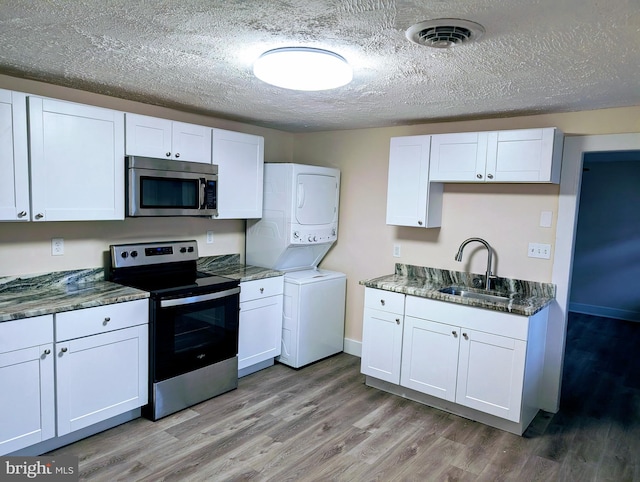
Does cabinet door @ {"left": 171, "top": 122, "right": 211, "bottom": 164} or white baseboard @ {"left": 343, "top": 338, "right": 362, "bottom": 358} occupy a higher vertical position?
cabinet door @ {"left": 171, "top": 122, "right": 211, "bottom": 164}

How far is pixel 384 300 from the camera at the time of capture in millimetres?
3504

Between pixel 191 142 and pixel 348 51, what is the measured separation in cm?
174

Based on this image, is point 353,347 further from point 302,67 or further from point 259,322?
point 302,67

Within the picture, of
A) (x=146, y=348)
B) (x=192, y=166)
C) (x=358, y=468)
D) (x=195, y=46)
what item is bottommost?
(x=358, y=468)

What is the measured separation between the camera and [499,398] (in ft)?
9.74

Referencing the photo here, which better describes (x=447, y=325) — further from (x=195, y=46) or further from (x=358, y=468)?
(x=195, y=46)

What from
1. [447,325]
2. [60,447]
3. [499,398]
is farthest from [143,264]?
[499,398]

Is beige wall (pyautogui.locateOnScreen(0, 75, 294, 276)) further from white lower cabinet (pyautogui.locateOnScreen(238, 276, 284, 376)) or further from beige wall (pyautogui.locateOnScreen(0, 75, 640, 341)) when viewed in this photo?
white lower cabinet (pyautogui.locateOnScreen(238, 276, 284, 376))

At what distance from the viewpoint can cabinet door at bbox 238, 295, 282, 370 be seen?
363 cm

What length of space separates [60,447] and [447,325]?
2.59 m

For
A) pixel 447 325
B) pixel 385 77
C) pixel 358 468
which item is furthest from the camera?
pixel 447 325

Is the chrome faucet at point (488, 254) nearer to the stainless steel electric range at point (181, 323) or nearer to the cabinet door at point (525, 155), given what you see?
the cabinet door at point (525, 155)

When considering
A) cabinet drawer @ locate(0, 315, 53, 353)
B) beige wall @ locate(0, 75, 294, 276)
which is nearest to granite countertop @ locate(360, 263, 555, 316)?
beige wall @ locate(0, 75, 294, 276)

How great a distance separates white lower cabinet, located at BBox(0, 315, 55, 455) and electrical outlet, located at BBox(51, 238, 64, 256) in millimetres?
700
